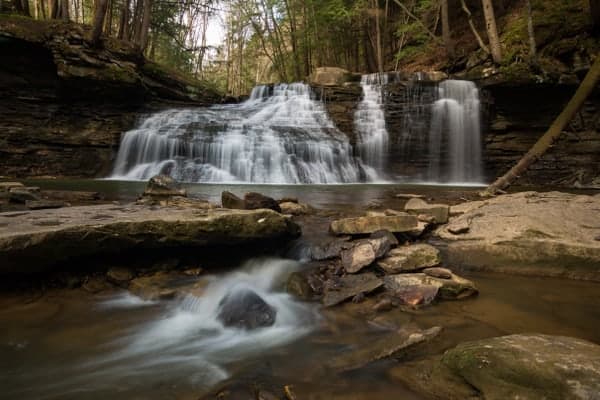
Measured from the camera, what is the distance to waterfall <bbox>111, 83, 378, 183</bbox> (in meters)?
10.8

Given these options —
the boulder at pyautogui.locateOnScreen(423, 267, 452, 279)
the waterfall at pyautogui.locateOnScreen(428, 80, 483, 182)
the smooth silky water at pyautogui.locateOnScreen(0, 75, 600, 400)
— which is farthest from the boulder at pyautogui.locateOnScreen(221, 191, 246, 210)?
the waterfall at pyautogui.locateOnScreen(428, 80, 483, 182)

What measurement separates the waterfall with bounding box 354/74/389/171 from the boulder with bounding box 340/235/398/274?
31.9 ft

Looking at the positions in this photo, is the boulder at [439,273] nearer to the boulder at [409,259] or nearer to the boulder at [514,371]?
the boulder at [409,259]

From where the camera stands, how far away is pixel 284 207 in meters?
5.05

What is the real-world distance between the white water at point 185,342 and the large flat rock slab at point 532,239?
177 centimetres

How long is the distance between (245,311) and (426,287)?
1.34 m

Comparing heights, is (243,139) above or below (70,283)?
above

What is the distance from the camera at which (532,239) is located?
10.5ft

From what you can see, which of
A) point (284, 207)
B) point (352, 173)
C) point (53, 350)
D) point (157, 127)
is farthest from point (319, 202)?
point (157, 127)

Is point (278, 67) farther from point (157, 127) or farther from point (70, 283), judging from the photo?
point (70, 283)

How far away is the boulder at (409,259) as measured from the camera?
2.95 meters

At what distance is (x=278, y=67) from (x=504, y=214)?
2525cm

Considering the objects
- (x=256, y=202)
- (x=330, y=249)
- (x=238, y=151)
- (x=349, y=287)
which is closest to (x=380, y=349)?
(x=349, y=287)

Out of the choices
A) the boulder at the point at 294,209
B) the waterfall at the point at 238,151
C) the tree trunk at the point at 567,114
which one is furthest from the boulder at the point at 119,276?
the waterfall at the point at 238,151
